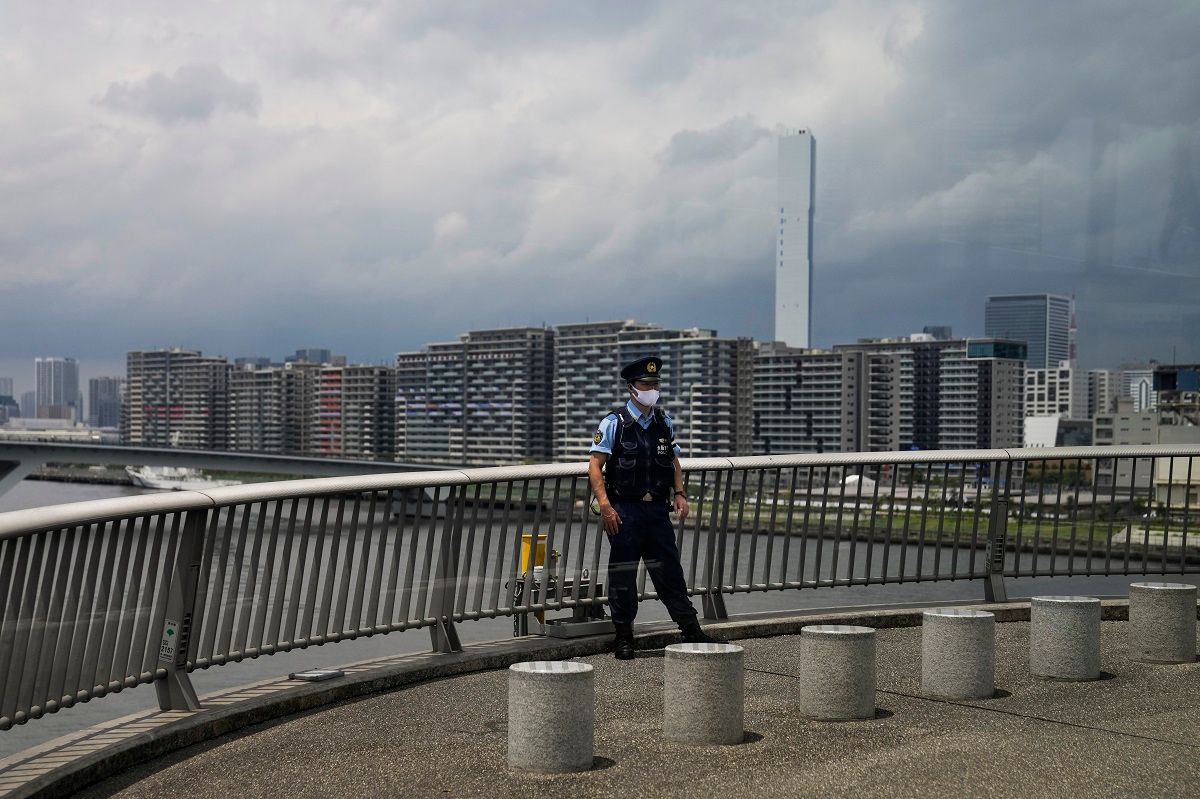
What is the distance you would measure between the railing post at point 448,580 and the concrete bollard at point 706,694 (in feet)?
7.90

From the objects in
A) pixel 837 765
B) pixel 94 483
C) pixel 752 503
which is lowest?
pixel 94 483

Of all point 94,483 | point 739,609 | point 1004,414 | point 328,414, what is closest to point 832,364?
point 1004,414

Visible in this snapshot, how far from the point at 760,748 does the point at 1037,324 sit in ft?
258

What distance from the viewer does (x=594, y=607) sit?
878cm

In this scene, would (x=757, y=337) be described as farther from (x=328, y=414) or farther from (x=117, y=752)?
(x=117, y=752)

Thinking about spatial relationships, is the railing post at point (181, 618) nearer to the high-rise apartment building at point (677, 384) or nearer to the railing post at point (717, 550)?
the railing post at point (717, 550)

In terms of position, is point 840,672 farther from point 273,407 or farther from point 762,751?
point 273,407

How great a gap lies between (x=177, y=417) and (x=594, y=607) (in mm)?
122568

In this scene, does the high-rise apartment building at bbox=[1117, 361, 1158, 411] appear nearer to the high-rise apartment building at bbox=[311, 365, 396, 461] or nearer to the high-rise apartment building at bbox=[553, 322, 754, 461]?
the high-rise apartment building at bbox=[553, 322, 754, 461]

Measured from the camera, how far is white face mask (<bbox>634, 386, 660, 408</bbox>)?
8.33m

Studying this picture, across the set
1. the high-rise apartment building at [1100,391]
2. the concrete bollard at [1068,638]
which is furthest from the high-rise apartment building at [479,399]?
the concrete bollard at [1068,638]

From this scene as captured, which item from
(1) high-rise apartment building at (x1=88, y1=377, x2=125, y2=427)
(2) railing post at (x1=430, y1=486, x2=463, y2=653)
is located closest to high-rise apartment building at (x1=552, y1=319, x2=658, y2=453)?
(1) high-rise apartment building at (x1=88, y1=377, x2=125, y2=427)

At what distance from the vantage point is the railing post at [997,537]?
10258 mm

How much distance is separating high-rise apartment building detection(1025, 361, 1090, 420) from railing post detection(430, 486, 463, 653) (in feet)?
192
